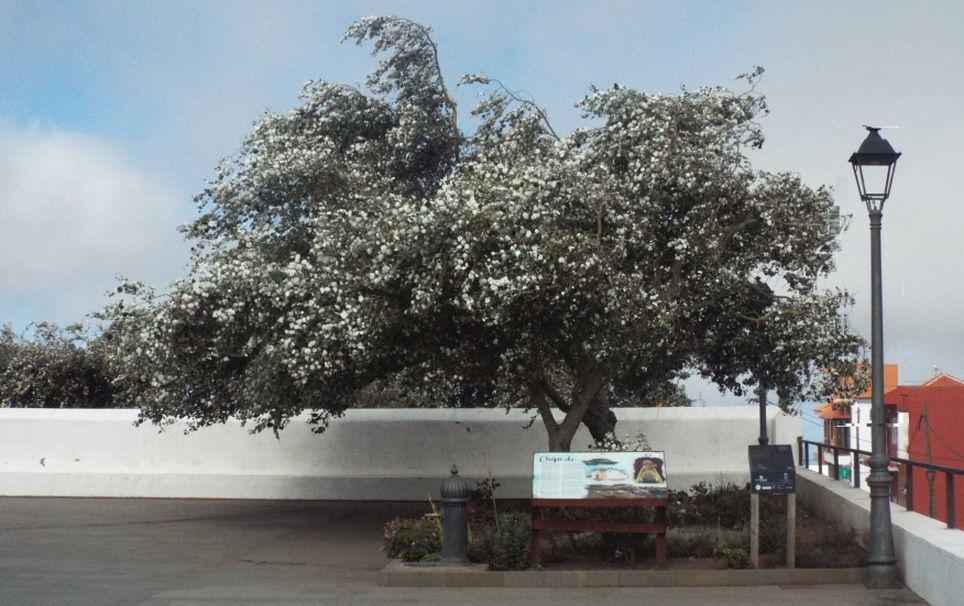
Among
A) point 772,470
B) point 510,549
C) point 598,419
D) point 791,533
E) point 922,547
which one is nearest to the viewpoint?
point 922,547

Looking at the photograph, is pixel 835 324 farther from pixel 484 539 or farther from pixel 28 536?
pixel 28 536

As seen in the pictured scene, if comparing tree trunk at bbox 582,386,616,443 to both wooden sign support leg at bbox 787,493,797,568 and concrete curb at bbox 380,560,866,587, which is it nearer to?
concrete curb at bbox 380,560,866,587

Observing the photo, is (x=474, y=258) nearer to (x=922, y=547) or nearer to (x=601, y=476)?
(x=601, y=476)

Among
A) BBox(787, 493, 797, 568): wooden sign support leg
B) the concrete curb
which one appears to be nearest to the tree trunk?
the concrete curb

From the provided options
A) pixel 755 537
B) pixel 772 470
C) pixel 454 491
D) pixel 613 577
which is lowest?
pixel 613 577

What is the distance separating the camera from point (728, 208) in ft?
46.0

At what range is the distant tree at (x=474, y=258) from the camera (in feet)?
41.3

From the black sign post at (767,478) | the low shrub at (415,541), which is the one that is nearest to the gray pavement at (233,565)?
the low shrub at (415,541)

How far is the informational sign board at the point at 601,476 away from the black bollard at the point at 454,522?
2.63 feet

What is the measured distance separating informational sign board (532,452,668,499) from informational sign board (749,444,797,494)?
3.22ft

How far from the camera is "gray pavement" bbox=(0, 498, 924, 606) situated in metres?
10.9

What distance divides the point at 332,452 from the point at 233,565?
8900 mm

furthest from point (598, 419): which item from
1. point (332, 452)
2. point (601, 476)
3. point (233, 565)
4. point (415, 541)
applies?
point (332, 452)

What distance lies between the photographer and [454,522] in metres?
12.0
